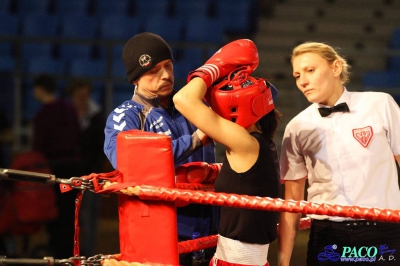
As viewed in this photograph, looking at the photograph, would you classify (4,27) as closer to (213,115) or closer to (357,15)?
(357,15)

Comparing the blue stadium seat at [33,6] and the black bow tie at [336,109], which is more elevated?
the blue stadium seat at [33,6]

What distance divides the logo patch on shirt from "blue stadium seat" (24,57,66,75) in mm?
5167

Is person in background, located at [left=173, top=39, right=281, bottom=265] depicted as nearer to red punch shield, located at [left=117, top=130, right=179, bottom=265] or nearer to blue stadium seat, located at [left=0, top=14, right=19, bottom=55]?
red punch shield, located at [left=117, top=130, right=179, bottom=265]

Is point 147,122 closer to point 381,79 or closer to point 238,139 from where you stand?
point 238,139

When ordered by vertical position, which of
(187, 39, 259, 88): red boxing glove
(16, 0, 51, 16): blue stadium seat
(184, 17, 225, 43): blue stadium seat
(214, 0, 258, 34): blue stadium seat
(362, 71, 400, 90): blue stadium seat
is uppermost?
(16, 0, 51, 16): blue stadium seat

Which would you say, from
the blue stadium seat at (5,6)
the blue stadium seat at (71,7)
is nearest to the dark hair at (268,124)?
the blue stadium seat at (71,7)

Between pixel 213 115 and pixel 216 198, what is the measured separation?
0.82 feet

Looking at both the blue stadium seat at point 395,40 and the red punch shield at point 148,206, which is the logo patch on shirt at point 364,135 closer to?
the red punch shield at point 148,206

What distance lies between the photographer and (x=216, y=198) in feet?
6.25

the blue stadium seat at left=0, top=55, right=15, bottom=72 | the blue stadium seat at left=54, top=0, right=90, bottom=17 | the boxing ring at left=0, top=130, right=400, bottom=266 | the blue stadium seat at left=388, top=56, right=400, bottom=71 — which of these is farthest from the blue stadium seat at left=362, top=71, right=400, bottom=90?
the boxing ring at left=0, top=130, right=400, bottom=266

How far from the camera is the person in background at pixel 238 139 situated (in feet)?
6.63

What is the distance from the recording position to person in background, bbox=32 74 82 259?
499 cm

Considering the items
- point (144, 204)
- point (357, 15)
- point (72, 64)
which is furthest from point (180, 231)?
point (357, 15)

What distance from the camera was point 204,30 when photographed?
773 cm
